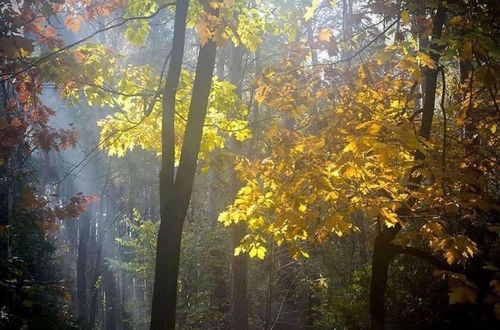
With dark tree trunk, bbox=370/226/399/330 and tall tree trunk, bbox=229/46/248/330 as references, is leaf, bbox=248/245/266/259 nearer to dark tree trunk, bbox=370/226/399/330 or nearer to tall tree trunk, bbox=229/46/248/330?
dark tree trunk, bbox=370/226/399/330

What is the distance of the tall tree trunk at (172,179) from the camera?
185 inches

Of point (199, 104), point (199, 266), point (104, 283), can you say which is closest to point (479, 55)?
point (199, 104)

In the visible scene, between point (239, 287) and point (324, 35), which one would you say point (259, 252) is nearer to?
point (324, 35)

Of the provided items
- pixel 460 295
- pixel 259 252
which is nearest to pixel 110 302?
pixel 259 252

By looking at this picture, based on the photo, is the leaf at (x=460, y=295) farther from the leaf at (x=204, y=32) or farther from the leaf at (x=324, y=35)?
the leaf at (x=204, y=32)

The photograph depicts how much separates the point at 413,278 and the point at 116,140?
551 cm

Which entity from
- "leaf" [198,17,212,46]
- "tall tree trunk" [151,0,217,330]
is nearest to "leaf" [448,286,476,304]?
"tall tree trunk" [151,0,217,330]

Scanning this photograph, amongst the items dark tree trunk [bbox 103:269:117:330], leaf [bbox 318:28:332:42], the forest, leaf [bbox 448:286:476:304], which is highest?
leaf [bbox 318:28:332:42]

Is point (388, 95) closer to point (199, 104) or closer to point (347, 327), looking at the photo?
point (199, 104)

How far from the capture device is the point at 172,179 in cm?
494

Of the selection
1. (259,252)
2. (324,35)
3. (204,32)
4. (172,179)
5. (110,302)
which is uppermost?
(324,35)

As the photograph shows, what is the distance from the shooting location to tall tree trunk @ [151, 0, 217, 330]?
469 cm

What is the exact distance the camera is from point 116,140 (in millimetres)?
6375

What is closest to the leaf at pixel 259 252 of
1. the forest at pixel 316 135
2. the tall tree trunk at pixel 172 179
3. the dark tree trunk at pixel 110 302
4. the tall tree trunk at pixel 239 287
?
the forest at pixel 316 135
